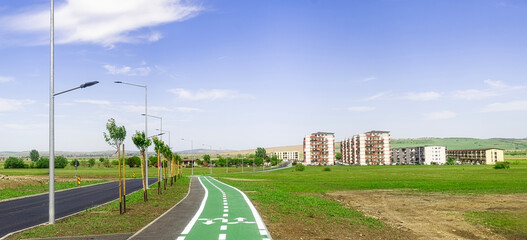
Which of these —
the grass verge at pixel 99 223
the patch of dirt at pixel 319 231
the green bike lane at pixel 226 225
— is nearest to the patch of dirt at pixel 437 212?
the patch of dirt at pixel 319 231

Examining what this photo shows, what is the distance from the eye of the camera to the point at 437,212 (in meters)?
25.7

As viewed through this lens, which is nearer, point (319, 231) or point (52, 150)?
point (319, 231)

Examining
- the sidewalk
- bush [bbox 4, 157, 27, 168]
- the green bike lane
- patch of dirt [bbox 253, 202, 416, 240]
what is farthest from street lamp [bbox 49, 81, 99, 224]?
bush [bbox 4, 157, 27, 168]

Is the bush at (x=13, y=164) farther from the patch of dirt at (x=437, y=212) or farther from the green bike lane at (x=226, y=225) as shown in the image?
the green bike lane at (x=226, y=225)

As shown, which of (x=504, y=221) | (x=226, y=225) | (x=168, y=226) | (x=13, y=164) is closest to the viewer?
(x=168, y=226)

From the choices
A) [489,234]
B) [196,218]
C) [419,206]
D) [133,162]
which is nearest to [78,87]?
[196,218]

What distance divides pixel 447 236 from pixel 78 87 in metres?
16.3

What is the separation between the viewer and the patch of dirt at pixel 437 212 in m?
18.5

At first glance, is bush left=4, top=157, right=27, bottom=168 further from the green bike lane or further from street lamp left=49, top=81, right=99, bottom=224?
street lamp left=49, top=81, right=99, bottom=224

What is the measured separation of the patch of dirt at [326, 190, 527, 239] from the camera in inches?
728

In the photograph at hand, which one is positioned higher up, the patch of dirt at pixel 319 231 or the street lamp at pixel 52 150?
the street lamp at pixel 52 150

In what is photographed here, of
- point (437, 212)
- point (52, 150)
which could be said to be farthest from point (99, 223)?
point (437, 212)

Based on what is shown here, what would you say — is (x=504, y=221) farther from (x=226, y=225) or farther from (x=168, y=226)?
(x=168, y=226)

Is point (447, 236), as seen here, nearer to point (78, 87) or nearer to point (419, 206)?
point (419, 206)
